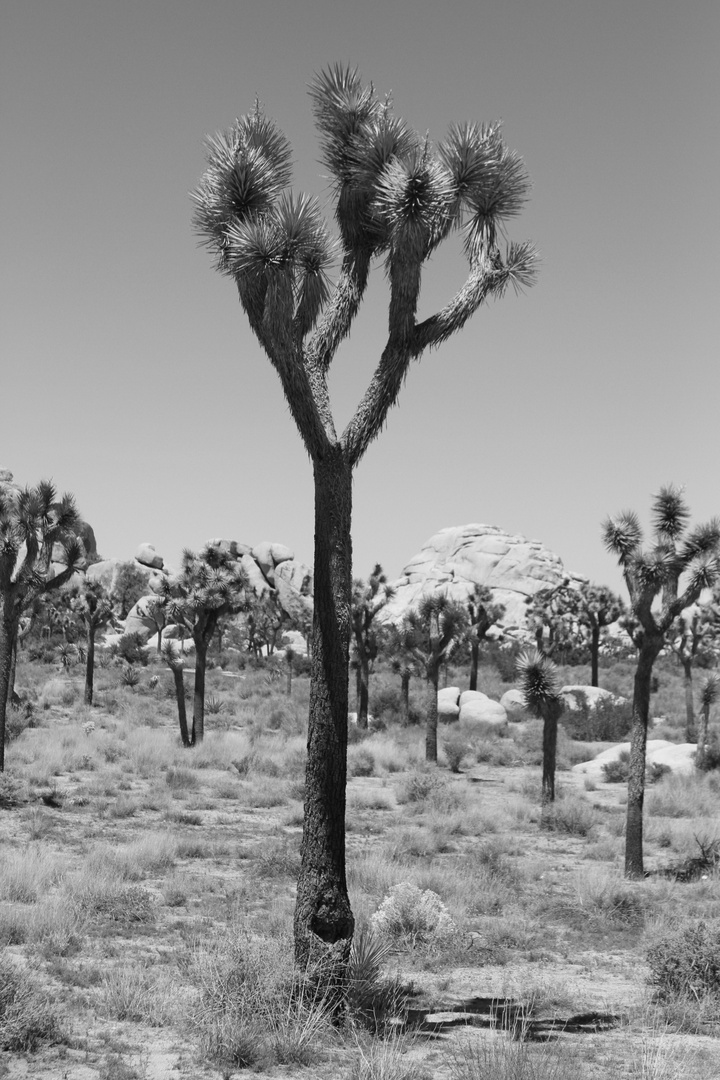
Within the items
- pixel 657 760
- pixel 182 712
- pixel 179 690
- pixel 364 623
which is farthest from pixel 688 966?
pixel 364 623

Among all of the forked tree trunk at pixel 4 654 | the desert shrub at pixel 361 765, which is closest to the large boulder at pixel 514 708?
the desert shrub at pixel 361 765

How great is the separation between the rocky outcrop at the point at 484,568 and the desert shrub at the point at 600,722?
56.5m

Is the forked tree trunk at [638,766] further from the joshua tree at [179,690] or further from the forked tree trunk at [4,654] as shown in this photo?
the joshua tree at [179,690]

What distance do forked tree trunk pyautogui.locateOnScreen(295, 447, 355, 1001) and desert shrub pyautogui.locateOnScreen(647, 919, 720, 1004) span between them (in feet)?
12.0

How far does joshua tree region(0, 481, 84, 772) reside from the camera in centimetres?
2138

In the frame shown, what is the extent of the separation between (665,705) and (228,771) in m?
28.2

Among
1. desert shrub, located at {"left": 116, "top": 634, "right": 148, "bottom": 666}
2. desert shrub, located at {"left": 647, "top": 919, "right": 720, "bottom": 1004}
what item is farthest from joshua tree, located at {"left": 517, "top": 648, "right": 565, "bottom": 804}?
desert shrub, located at {"left": 116, "top": 634, "right": 148, "bottom": 666}

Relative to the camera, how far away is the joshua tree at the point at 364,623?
3950cm

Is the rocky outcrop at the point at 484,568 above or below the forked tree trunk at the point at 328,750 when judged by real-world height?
above

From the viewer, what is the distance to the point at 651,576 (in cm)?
1576

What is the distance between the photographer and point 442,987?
9766mm

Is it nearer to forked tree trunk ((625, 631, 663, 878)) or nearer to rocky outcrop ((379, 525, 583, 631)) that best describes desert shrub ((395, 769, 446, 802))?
forked tree trunk ((625, 631, 663, 878))

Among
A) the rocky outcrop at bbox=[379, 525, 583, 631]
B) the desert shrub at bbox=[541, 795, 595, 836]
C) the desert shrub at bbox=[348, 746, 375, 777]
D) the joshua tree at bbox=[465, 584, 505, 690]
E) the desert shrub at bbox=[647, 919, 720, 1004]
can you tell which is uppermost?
the rocky outcrop at bbox=[379, 525, 583, 631]

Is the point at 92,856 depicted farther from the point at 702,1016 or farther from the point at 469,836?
the point at 702,1016
